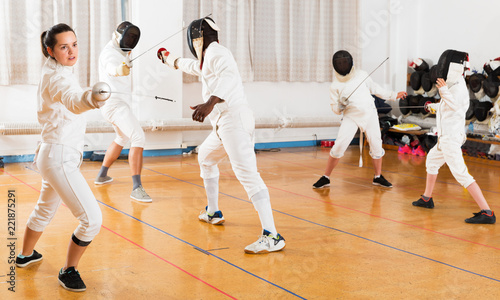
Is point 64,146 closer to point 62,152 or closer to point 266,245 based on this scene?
point 62,152

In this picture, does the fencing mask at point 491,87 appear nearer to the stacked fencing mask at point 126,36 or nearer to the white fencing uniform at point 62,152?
the stacked fencing mask at point 126,36

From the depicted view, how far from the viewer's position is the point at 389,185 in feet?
17.3

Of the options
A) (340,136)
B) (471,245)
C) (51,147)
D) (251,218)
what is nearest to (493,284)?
(471,245)

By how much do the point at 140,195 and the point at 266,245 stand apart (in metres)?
1.67

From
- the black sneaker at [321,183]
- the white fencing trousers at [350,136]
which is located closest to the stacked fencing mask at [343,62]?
the white fencing trousers at [350,136]

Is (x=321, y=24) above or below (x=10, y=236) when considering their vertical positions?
above

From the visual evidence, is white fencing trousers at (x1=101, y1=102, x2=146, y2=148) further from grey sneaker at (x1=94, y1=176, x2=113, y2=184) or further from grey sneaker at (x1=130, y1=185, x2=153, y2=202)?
grey sneaker at (x1=94, y1=176, x2=113, y2=184)

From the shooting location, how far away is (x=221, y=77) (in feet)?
10.5

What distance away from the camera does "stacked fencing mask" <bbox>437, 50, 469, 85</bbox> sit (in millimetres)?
4113

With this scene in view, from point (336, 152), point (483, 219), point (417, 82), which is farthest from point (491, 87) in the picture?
point (483, 219)

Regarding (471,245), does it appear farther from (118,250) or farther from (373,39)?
(373,39)

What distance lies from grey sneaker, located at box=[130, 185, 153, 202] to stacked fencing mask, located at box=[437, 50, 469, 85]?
2.45m

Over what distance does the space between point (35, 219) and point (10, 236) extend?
2.67 ft

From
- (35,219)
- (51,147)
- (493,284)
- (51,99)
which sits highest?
(51,99)
